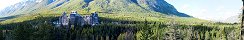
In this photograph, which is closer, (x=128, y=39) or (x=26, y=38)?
(x=26, y=38)

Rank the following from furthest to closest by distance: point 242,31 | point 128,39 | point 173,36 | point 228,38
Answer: point 128,39 < point 228,38 < point 173,36 < point 242,31

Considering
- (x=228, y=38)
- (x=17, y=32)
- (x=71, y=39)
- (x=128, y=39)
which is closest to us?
(x=17, y=32)

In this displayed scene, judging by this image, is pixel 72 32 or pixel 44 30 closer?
pixel 44 30

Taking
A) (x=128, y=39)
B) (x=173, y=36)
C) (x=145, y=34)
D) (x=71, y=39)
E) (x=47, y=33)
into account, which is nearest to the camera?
(x=47, y=33)

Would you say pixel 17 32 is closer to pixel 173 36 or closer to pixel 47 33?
pixel 47 33

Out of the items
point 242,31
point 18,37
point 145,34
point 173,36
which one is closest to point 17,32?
point 18,37

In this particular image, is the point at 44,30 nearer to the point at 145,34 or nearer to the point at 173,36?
the point at 145,34

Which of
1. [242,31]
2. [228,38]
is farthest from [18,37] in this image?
[228,38]

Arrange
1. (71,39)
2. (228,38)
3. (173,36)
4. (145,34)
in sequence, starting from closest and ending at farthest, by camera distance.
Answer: (145,34) < (173,36) < (228,38) < (71,39)
